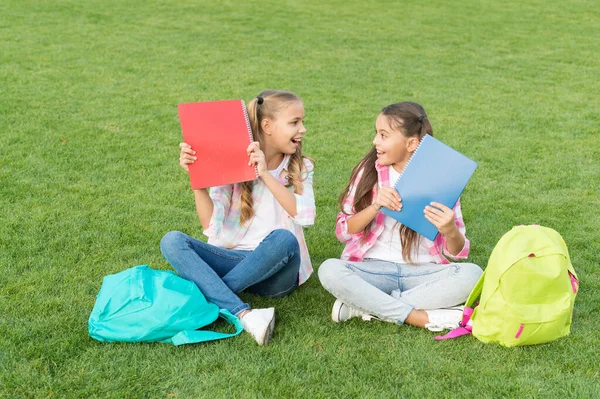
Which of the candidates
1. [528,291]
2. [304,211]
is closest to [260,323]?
[304,211]

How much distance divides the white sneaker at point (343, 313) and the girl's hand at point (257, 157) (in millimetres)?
757

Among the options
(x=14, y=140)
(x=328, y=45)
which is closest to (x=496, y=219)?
(x=14, y=140)

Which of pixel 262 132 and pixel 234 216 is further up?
pixel 262 132

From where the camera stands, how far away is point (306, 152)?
6465 mm

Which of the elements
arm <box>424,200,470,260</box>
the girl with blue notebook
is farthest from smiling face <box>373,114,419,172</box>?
arm <box>424,200,470,260</box>

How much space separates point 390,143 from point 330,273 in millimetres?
726

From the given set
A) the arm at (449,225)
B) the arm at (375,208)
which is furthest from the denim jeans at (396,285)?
the arm at (375,208)

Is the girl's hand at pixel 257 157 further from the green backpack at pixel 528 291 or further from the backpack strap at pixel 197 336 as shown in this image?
the green backpack at pixel 528 291

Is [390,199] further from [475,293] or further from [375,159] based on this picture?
[475,293]

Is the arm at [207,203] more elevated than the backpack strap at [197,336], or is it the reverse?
the arm at [207,203]

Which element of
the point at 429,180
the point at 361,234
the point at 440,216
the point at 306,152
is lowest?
the point at 306,152

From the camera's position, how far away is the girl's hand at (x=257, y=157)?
11.5 feet

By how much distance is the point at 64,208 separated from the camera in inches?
195

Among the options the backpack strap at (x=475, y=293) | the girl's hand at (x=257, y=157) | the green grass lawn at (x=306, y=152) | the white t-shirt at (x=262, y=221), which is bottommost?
the green grass lawn at (x=306, y=152)
